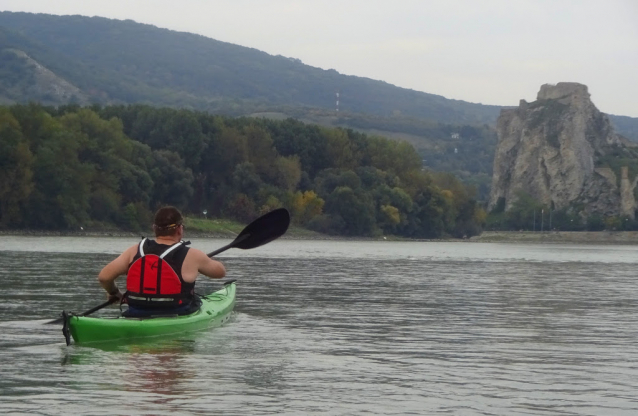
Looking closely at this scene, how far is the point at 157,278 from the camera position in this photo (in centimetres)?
1577

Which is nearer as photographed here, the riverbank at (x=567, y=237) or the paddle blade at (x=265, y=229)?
the paddle blade at (x=265, y=229)

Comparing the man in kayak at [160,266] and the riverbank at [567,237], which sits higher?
the man in kayak at [160,266]

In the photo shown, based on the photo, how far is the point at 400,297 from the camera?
28000 mm

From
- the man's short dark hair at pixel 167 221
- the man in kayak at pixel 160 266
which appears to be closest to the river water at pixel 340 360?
the man in kayak at pixel 160 266

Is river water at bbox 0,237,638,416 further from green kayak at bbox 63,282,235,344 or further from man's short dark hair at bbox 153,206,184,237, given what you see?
man's short dark hair at bbox 153,206,184,237

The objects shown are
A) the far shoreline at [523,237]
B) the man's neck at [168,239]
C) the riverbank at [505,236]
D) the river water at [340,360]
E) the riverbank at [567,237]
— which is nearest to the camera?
the river water at [340,360]

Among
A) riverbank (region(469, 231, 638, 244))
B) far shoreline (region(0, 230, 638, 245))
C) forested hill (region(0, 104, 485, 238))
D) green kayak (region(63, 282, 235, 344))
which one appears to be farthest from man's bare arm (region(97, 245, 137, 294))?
riverbank (region(469, 231, 638, 244))

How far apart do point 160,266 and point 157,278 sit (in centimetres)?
27

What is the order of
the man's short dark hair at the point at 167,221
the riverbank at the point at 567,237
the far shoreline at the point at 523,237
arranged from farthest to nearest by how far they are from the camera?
1. the riverbank at the point at 567,237
2. the far shoreline at the point at 523,237
3. the man's short dark hair at the point at 167,221

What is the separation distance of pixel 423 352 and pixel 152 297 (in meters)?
3.79

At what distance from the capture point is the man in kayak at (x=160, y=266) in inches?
607

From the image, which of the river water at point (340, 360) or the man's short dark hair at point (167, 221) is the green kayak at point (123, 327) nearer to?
the river water at point (340, 360)

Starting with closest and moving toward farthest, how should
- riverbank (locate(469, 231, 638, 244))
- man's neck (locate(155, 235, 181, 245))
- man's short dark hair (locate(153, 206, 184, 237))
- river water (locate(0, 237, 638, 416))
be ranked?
river water (locate(0, 237, 638, 416)), man's short dark hair (locate(153, 206, 184, 237)), man's neck (locate(155, 235, 181, 245)), riverbank (locate(469, 231, 638, 244))

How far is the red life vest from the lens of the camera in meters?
15.5
